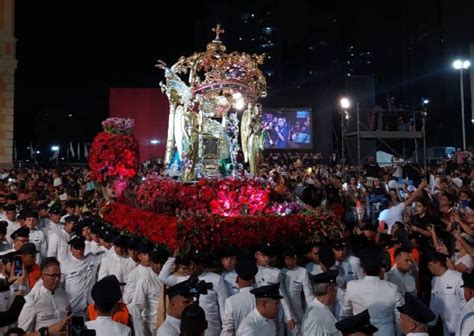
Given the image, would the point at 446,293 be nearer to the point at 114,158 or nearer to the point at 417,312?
the point at 417,312

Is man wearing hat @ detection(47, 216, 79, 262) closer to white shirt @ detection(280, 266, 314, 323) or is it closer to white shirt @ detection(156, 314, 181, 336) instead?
white shirt @ detection(280, 266, 314, 323)

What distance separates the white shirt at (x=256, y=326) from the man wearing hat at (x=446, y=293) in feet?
7.92

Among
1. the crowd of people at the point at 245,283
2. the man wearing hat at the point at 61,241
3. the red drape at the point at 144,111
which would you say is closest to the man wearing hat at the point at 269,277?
the crowd of people at the point at 245,283

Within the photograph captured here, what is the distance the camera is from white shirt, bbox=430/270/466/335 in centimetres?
555

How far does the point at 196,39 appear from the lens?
43.4 meters

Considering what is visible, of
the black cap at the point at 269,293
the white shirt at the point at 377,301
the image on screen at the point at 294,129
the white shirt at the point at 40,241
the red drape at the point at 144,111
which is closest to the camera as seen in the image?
the black cap at the point at 269,293

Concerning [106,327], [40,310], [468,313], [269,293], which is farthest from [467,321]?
[40,310]

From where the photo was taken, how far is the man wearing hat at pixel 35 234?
812cm

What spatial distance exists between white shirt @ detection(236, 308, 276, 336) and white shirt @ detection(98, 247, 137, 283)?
2875 millimetres

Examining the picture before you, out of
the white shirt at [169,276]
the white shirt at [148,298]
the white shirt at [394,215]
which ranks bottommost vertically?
the white shirt at [148,298]

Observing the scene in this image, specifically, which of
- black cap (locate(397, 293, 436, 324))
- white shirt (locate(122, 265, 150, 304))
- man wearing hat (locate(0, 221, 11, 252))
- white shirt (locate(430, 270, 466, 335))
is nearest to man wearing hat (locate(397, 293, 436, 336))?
black cap (locate(397, 293, 436, 324))

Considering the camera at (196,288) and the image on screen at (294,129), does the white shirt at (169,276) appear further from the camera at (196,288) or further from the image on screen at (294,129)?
the image on screen at (294,129)

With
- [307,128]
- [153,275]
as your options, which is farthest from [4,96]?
[153,275]

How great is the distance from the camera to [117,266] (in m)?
6.84
